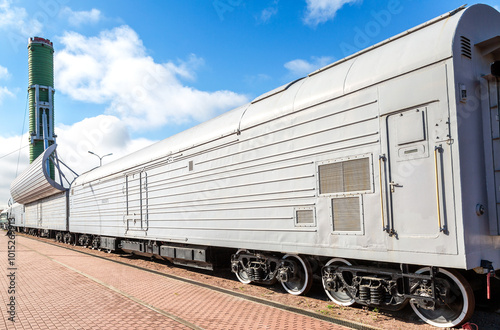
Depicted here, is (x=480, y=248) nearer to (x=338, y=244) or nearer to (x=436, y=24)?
(x=338, y=244)

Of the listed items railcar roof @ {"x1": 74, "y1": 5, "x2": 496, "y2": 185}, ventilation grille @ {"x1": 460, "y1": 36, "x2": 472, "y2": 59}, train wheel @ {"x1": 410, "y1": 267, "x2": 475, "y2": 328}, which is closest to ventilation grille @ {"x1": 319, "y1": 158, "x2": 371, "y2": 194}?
railcar roof @ {"x1": 74, "y1": 5, "x2": 496, "y2": 185}

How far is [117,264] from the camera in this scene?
12.0 meters

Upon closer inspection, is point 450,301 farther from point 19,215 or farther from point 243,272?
point 19,215

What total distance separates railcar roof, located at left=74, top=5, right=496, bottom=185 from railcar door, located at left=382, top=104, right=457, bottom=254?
68cm

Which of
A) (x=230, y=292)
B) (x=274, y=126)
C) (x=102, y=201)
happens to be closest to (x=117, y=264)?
(x=102, y=201)

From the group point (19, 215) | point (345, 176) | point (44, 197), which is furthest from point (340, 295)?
point (19, 215)

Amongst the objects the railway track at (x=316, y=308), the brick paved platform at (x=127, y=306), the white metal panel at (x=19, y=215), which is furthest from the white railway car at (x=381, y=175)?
the white metal panel at (x=19, y=215)

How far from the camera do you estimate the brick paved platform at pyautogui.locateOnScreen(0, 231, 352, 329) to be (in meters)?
5.36

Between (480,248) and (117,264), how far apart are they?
1051 centimetres

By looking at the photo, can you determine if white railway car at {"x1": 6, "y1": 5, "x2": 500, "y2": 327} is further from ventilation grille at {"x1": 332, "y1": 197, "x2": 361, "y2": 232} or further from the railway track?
the railway track

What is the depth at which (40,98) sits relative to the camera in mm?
43688

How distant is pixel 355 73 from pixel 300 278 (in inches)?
141

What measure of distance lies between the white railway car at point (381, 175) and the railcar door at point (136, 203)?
166 inches

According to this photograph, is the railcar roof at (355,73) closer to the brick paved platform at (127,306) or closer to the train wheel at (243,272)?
the train wheel at (243,272)
